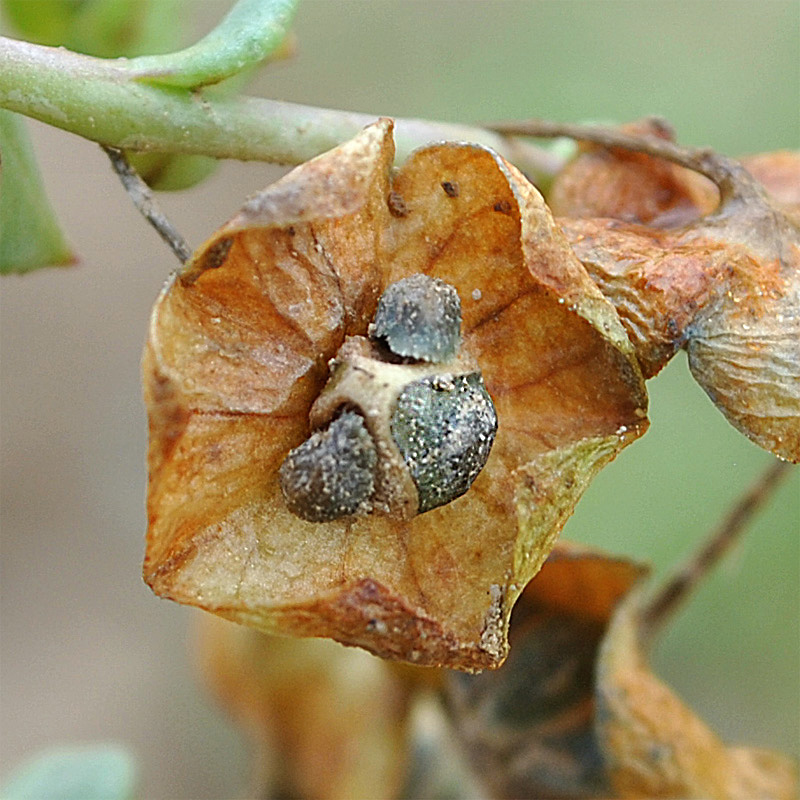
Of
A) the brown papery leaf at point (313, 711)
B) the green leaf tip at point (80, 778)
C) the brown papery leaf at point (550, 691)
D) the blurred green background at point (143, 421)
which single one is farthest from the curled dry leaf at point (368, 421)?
the blurred green background at point (143, 421)

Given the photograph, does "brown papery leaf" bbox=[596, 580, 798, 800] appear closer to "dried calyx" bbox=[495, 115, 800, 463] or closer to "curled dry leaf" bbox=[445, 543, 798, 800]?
"curled dry leaf" bbox=[445, 543, 798, 800]

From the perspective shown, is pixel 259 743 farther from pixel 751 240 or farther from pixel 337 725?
pixel 751 240

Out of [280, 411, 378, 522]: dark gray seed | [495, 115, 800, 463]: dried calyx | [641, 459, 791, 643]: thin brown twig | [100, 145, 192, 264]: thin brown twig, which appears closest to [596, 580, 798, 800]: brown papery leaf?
[641, 459, 791, 643]: thin brown twig

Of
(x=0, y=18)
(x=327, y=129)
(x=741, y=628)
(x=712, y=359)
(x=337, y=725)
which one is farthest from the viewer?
(x=741, y=628)

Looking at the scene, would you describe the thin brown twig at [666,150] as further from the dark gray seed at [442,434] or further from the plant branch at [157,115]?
the dark gray seed at [442,434]

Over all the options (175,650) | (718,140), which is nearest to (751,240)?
(718,140)

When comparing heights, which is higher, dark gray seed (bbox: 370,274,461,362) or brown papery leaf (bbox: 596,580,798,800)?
dark gray seed (bbox: 370,274,461,362)

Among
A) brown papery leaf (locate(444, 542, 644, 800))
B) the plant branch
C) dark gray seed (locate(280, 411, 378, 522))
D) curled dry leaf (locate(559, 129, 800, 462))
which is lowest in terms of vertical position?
brown papery leaf (locate(444, 542, 644, 800))
